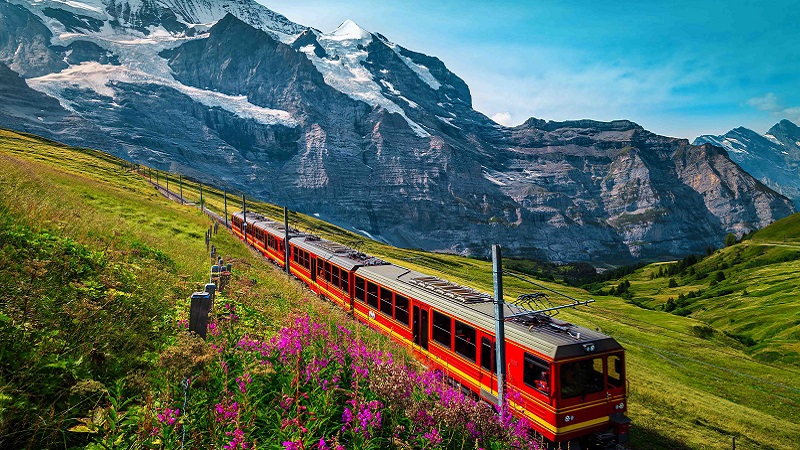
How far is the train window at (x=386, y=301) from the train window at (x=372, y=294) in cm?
63

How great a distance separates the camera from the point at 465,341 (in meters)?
14.8

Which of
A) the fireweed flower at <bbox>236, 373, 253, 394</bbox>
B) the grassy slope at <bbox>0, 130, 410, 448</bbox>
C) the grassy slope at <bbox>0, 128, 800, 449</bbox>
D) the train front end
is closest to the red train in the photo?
the train front end

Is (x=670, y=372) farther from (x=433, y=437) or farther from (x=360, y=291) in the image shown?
(x=433, y=437)

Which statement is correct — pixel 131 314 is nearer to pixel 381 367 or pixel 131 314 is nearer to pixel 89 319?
pixel 89 319

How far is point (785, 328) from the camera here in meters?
52.4

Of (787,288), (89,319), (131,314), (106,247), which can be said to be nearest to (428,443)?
(89,319)

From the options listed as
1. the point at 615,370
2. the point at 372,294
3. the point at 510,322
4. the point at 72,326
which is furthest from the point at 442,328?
the point at 72,326

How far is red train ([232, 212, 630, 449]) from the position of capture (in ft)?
39.5

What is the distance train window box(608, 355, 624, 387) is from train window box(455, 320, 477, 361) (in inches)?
160

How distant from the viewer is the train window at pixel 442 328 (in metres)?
15.7

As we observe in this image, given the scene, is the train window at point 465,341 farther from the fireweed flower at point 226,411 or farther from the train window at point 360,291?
the fireweed flower at point 226,411

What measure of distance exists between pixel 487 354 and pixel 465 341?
1.12m

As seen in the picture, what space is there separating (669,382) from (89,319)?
103ft

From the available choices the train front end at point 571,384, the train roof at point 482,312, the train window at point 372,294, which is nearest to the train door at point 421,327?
the train roof at point 482,312
